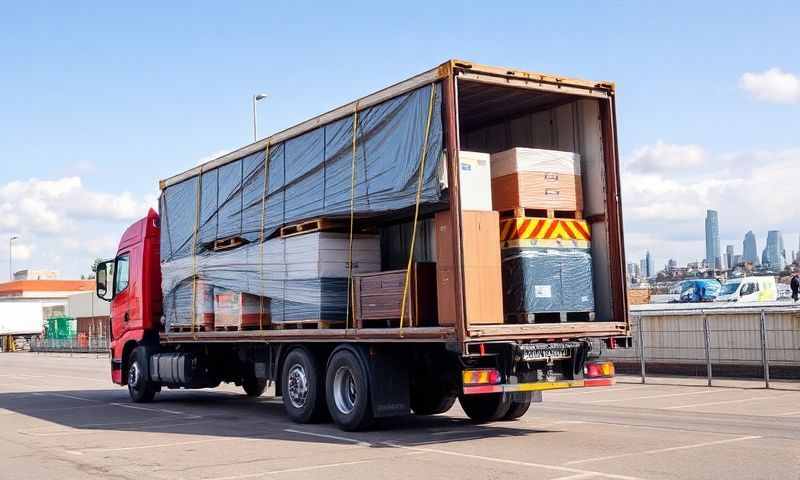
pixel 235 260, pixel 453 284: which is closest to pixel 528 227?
pixel 453 284

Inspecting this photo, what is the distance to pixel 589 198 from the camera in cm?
1159

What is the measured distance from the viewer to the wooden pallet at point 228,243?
14.0 m

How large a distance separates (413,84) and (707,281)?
149 feet

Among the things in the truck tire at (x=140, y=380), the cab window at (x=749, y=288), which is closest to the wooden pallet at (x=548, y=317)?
the truck tire at (x=140, y=380)

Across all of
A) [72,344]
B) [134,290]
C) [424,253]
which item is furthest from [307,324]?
[72,344]

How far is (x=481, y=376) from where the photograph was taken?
998cm

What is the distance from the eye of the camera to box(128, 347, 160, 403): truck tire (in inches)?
669

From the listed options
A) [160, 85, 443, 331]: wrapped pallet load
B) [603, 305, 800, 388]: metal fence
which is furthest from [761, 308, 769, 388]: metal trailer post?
[160, 85, 443, 331]: wrapped pallet load

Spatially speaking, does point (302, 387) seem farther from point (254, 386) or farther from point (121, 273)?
point (121, 273)

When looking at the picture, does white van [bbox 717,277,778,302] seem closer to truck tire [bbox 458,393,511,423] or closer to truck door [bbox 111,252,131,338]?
truck door [bbox 111,252,131,338]

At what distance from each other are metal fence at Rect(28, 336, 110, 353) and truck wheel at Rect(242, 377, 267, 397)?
39.2 metres

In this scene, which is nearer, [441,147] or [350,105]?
[441,147]

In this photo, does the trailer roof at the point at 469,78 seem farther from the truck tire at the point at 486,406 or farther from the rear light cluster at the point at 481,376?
the truck tire at the point at 486,406

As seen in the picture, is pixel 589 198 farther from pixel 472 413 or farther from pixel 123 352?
pixel 123 352
